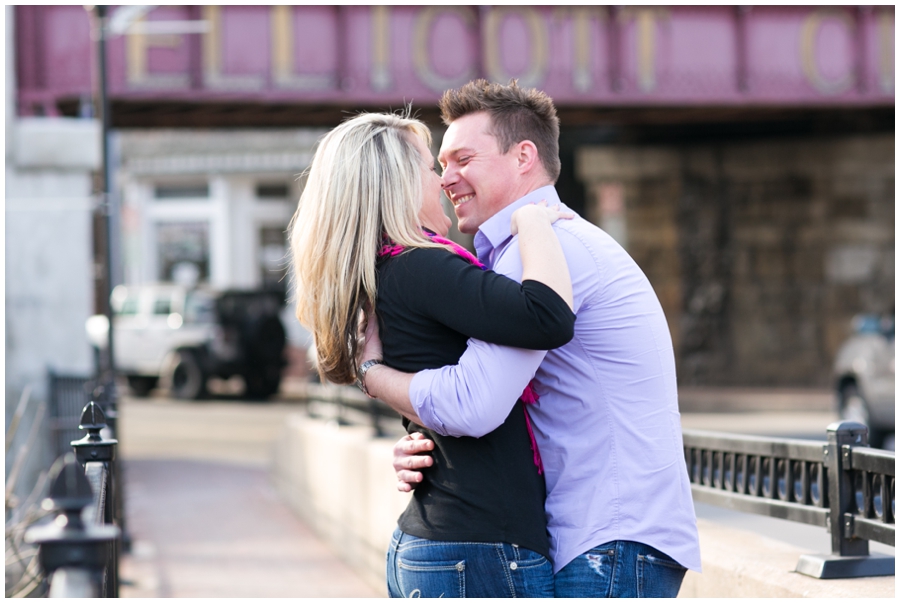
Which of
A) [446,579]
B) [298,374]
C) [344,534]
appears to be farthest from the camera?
[298,374]

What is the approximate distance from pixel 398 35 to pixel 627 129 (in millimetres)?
6121

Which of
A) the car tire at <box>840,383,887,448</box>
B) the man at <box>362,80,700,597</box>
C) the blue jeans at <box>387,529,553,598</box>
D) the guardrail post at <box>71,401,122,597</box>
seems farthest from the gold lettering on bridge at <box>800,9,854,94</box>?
the blue jeans at <box>387,529,553,598</box>

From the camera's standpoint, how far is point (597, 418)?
90.9 inches

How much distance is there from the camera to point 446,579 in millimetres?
2219

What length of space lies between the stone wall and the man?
55.3 ft

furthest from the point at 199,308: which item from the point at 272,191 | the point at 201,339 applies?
the point at 272,191

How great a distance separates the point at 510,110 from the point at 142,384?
1897cm

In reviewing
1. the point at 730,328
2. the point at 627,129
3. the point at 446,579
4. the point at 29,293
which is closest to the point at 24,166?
the point at 29,293

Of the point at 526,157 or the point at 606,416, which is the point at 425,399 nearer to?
the point at 606,416

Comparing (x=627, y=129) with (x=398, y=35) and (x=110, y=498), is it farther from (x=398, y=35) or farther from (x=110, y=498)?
(x=110, y=498)

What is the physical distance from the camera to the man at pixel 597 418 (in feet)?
7.30

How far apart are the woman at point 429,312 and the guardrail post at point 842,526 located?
4.92ft

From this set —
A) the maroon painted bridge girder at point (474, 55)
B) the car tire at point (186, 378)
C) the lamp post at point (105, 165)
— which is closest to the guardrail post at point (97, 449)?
the lamp post at point (105, 165)

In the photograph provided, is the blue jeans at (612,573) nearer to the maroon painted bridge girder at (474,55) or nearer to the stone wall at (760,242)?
the maroon painted bridge girder at (474,55)
